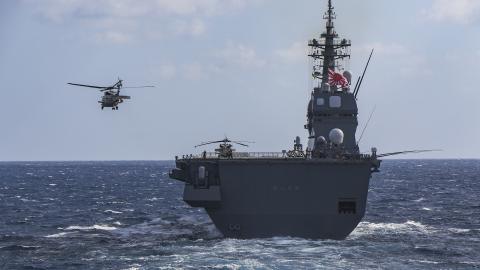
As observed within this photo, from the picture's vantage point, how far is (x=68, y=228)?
58094 mm

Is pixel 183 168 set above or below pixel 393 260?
above

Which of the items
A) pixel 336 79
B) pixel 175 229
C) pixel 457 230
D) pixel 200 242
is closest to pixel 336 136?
pixel 336 79

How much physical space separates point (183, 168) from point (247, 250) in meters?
10.1

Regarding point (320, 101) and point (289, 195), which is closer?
point (289, 195)

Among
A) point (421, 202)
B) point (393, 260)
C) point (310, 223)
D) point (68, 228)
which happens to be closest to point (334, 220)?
point (310, 223)

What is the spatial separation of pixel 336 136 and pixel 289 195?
18.4 feet

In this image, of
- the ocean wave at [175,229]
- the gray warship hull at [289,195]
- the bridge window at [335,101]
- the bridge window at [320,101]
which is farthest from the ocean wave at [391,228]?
the ocean wave at [175,229]

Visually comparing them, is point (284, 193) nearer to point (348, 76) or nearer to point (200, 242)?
point (200, 242)

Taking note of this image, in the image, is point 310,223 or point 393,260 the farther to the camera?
point 310,223

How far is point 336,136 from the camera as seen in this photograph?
49.9 meters

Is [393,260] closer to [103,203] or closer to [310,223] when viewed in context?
[310,223]

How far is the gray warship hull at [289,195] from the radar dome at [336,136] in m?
3.13

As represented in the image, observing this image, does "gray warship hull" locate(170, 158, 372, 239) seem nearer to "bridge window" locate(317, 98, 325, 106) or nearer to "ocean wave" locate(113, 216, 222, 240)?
"ocean wave" locate(113, 216, 222, 240)

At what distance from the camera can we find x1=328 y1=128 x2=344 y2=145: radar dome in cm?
4988
